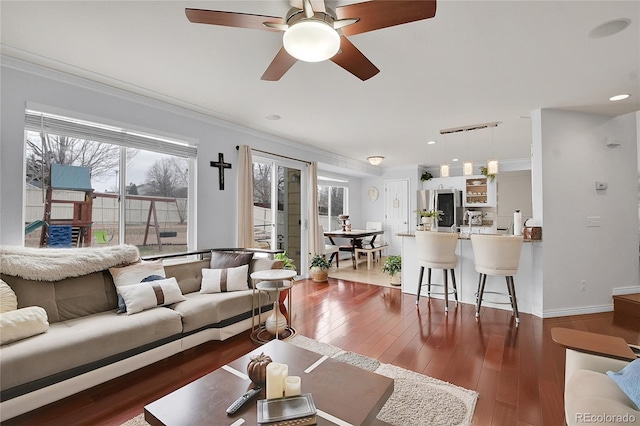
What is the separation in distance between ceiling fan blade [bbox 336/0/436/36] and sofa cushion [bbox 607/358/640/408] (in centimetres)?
195

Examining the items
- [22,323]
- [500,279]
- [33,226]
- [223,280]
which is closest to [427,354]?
[500,279]

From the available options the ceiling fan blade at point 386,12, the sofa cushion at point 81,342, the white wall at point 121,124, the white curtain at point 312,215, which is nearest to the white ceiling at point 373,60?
the white wall at point 121,124

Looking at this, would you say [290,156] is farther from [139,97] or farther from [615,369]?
[615,369]

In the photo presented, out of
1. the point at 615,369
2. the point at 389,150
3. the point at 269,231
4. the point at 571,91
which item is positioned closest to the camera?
the point at 615,369

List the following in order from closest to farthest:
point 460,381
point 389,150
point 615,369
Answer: point 615,369
point 460,381
point 389,150

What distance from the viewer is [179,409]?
1326mm

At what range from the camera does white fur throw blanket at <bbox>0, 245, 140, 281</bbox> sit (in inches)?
86.9

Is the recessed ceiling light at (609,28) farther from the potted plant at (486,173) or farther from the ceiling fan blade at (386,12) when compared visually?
the potted plant at (486,173)

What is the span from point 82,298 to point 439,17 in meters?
3.59

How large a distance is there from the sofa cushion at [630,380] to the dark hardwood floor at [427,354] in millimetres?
662

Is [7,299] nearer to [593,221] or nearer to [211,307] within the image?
[211,307]

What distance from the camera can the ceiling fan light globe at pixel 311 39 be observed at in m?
1.60

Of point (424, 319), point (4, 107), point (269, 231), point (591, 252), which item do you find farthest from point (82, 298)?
point (591, 252)

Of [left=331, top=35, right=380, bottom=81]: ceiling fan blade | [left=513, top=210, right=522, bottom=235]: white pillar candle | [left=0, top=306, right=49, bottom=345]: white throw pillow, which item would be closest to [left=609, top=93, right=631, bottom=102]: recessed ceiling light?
[left=513, top=210, right=522, bottom=235]: white pillar candle
